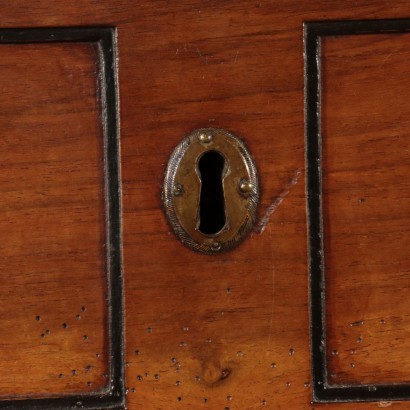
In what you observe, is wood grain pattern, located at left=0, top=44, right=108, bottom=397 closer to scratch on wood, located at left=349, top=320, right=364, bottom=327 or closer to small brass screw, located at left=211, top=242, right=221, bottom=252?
small brass screw, located at left=211, top=242, right=221, bottom=252

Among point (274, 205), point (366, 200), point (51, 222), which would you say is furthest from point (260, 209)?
point (51, 222)

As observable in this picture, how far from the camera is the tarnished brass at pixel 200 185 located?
36.0 inches

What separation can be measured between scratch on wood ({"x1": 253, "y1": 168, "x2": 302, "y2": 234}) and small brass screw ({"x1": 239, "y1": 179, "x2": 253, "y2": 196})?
1.3 inches

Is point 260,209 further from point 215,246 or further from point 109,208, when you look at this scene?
point 109,208

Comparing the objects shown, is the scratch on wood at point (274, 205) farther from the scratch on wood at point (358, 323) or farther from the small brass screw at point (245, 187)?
the scratch on wood at point (358, 323)

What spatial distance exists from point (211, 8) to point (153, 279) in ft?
1.01

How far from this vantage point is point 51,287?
3.03 feet

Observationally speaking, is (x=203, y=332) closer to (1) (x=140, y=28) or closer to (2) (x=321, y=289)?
(2) (x=321, y=289)

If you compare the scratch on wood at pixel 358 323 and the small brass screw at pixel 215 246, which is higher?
the small brass screw at pixel 215 246

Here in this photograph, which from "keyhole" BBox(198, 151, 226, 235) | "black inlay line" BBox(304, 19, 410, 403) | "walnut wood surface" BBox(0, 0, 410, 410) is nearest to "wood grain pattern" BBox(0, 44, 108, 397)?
"walnut wood surface" BBox(0, 0, 410, 410)

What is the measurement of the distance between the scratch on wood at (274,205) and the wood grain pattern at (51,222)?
178mm

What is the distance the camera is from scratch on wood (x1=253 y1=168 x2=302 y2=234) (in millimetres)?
938

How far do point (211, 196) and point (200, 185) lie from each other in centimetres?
2

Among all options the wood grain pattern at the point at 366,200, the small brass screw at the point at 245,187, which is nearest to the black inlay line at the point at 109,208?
the small brass screw at the point at 245,187
